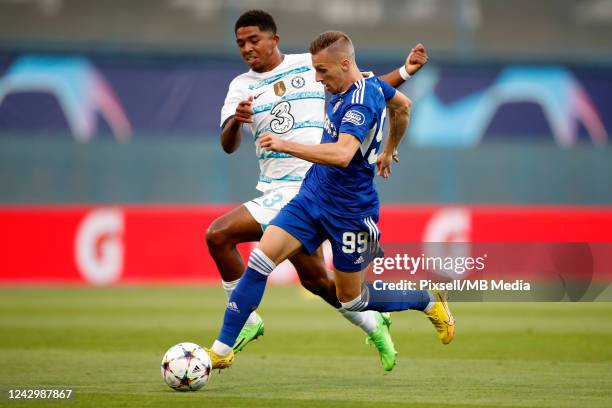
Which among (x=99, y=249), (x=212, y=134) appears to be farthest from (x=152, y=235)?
(x=212, y=134)

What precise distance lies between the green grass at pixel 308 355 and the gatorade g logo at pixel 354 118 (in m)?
1.77

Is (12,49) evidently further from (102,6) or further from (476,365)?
(476,365)

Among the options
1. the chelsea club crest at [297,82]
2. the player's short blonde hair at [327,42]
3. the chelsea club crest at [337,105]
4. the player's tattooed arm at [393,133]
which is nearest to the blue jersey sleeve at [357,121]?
the chelsea club crest at [337,105]

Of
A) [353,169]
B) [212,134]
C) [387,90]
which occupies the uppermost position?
[387,90]

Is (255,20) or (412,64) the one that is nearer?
(412,64)

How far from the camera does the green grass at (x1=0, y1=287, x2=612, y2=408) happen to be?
23.2 feet

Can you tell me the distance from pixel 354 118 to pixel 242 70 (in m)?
14.4

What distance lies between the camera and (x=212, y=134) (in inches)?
842

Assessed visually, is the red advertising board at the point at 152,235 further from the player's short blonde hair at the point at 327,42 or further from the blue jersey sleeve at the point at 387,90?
the player's short blonde hair at the point at 327,42

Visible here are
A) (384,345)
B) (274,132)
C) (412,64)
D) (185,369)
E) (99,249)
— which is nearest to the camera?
(185,369)

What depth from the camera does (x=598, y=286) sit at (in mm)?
11062

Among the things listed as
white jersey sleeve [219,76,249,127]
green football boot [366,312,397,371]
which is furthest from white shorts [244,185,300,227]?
green football boot [366,312,397,371]

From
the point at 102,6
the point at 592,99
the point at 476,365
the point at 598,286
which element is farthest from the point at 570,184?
the point at 476,365

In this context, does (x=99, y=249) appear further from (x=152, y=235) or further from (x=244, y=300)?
(x=244, y=300)
